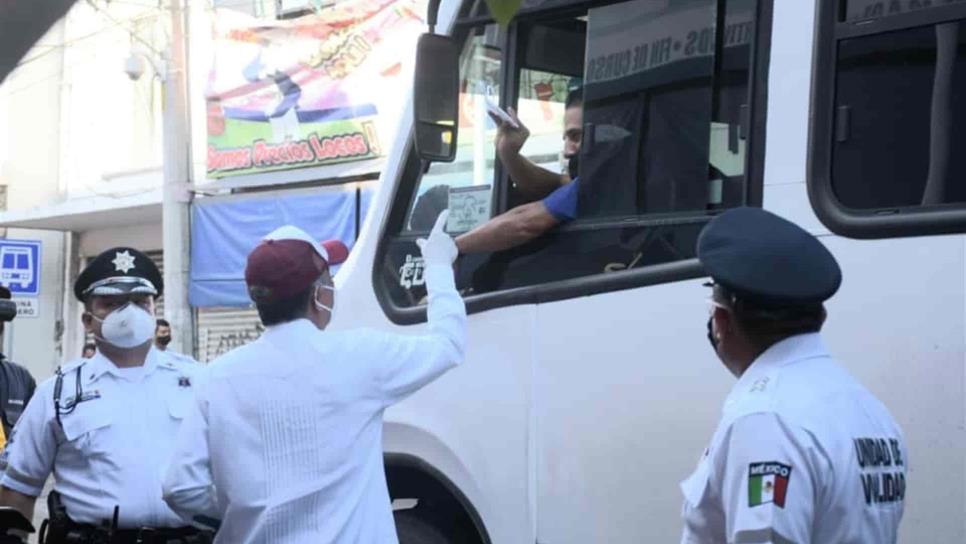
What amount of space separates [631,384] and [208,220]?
1450cm

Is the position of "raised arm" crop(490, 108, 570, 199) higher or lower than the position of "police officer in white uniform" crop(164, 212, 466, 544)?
higher

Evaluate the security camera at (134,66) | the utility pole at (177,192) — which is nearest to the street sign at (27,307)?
the utility pole at (177,192)

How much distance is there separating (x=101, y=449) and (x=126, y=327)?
45cm

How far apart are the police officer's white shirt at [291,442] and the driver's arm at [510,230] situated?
38.9 inches

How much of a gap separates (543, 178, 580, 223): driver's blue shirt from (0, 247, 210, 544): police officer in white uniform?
1.35m

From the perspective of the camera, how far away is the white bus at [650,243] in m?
3.34

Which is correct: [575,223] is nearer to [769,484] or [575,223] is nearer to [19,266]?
[769,484]

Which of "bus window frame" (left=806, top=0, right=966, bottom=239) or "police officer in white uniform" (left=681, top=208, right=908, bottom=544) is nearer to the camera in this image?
"police officer in white uniform" (left=681, top=208, right=908, bottom=544)

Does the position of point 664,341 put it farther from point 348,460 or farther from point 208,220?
point 208,220

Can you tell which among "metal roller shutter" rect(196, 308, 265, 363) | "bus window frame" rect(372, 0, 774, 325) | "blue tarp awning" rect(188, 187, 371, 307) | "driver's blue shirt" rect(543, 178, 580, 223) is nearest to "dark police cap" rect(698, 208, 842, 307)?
"bus window frame" rect(372, 0, 774, 325)

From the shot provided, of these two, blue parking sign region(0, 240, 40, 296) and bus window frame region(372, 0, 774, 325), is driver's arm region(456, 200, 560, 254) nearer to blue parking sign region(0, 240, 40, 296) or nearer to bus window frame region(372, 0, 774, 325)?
bus window frame region(372, 0, 774, 325)

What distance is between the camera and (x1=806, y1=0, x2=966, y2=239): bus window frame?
11.0 ft

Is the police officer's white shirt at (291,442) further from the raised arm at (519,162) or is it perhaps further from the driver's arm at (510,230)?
the raised arm at (519,162)

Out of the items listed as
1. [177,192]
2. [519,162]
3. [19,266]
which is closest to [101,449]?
[519,162]
